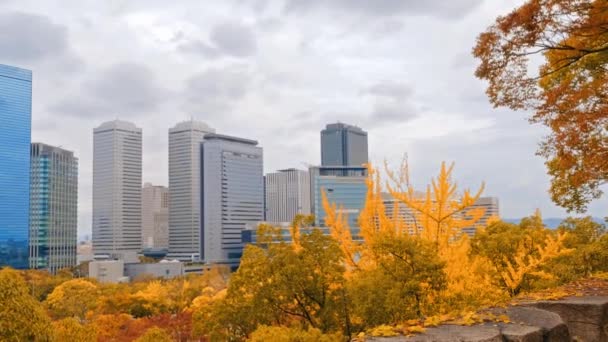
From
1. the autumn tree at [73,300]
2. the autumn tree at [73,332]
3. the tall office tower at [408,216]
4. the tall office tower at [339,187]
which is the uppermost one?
the tall office tower at [339,187]

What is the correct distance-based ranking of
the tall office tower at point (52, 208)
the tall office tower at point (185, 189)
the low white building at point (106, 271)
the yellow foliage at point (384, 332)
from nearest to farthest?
the yellow foliage at point (384, 332) < the low white building at point (106, 271) < the tall office tower at point (52, 208) < the tall office tower at point (185, 189)

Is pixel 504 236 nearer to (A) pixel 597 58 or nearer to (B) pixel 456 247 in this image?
(B) pixel 456 247

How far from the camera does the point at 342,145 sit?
436 ft

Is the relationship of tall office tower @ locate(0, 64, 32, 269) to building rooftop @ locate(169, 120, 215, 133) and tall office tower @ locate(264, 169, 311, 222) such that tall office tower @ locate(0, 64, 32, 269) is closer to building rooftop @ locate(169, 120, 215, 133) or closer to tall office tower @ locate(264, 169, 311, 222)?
building rooftop @ locate(169, 120, 215, 133)

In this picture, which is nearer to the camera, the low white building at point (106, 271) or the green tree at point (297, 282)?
the green tree at point (297, 282)

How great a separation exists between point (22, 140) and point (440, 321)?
75.9 metres

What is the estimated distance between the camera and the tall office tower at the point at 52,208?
74688mm

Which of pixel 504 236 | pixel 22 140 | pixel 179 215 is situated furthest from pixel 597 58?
pixel 179 215

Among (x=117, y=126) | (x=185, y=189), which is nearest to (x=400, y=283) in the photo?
(x=185, y=189)

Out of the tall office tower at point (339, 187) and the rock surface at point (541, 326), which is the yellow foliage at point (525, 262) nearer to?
the rock surface at point (541, 326)

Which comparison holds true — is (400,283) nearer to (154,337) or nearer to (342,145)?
(154,337)

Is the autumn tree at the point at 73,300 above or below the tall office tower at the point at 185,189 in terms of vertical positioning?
below

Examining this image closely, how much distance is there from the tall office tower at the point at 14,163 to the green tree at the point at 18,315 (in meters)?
66.6

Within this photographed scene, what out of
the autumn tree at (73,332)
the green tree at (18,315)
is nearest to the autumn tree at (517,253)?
the autumn tree at (73,332)
